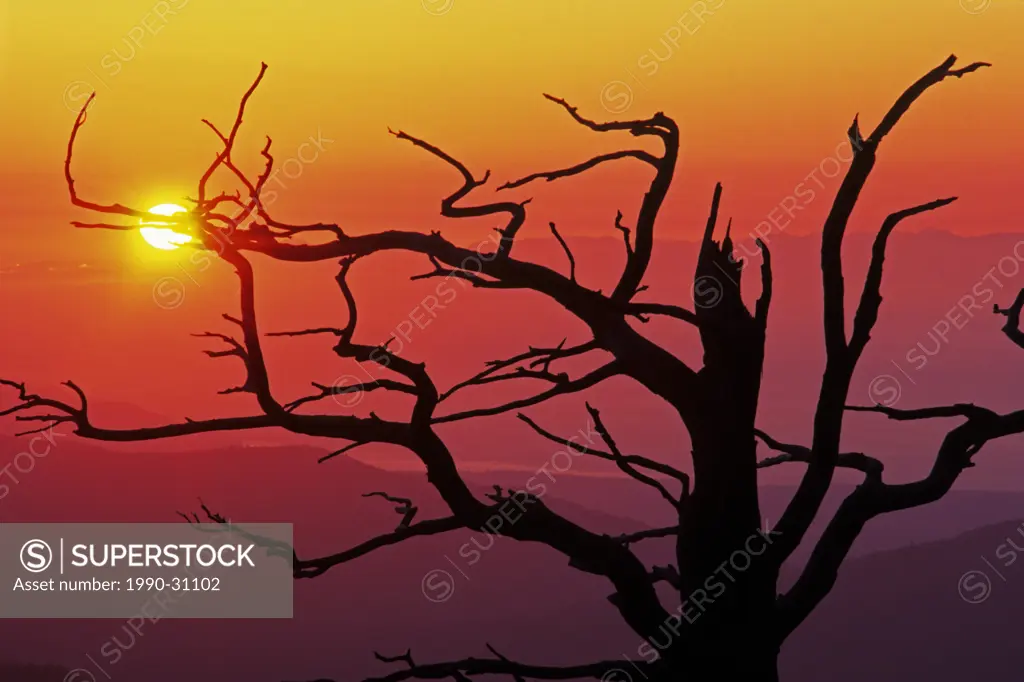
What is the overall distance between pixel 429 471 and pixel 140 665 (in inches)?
6095

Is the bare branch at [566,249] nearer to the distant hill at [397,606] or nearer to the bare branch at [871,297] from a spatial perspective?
the bare branch at [871,297]

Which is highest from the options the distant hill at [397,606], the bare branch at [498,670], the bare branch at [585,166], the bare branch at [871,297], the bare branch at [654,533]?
the distant hill at [397,606]

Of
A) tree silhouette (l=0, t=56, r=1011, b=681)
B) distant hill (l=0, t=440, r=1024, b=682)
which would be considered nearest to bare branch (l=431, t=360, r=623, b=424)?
tree silhouette (l=0, t=56, r=1011, b=681)

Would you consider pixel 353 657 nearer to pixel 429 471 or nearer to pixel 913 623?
pixel 913 623

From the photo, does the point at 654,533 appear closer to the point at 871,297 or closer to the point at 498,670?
the point at 498,670

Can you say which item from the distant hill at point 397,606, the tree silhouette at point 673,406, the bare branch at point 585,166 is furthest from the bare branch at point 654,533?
the distant hill at point 397,606

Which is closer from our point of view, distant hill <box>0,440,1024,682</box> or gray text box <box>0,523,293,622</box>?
gray text box <box>0,523,293,622</box>

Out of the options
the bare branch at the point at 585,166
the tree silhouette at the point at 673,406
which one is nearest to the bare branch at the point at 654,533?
the tree silhouette at the point at 673,406

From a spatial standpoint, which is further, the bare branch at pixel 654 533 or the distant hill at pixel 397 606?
the distant hill at pixel 397 606

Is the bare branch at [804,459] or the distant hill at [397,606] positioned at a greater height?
the distant hill at [397,606]

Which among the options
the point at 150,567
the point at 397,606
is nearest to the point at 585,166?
the point at 150,567

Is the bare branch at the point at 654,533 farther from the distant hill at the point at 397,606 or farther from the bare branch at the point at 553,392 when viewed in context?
the distant hill at the point at 397,606

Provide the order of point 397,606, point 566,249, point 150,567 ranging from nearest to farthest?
point 566,249 → point 150,567 → point 397,606

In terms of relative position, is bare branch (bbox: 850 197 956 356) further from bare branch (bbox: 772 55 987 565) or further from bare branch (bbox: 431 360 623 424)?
bare branch (bbox: 431 360 623 424)
